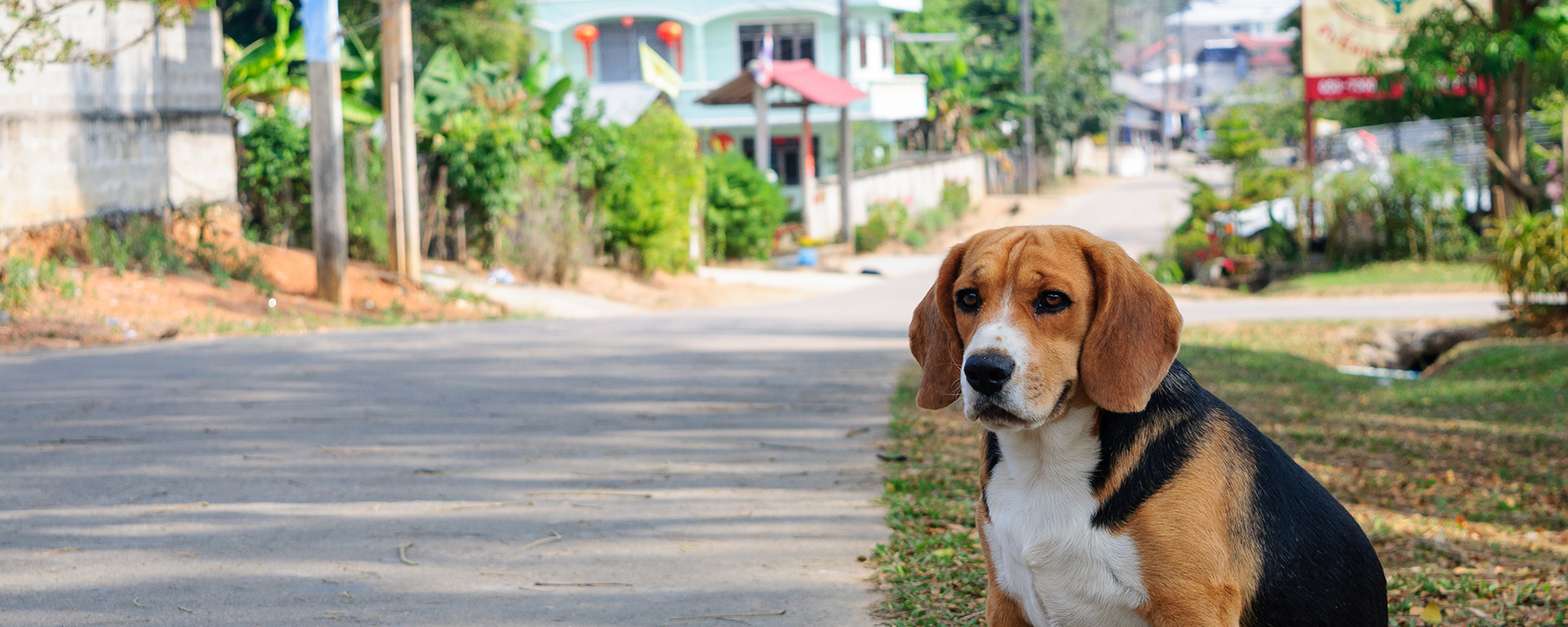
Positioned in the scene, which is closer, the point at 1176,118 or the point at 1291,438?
the point at 1291,438

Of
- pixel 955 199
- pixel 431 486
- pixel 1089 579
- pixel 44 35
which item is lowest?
pixel 431 486

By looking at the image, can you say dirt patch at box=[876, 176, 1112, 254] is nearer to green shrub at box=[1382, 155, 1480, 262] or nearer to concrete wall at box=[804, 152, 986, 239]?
concrete wall at box=[804, 152, 986, 239]

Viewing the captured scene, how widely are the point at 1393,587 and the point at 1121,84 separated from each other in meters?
90.5

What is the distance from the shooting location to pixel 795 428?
7.51m

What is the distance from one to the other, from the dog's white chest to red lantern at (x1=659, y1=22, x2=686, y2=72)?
34954mm

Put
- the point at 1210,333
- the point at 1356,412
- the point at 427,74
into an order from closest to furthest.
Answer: the point at 1356,412 < the point at 1210,333 < the point at 427,74

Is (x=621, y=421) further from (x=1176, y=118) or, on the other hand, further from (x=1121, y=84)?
(x=1176, y=118)

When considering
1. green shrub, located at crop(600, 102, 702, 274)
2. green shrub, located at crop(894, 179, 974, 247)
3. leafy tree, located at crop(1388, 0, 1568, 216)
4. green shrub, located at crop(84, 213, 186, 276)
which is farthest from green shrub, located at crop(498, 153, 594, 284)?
green shrub, located at crop(894, 179, 974, 247)

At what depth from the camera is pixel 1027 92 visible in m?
49.4

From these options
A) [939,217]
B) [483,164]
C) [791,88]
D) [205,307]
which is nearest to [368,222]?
[483,164]

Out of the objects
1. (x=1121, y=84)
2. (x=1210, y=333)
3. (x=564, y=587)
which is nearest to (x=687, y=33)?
(x=1210, y=333)

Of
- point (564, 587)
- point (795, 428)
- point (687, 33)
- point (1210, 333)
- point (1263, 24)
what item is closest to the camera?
point (564, 587)

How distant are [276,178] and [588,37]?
20986 mm

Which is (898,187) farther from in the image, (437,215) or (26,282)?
(26,282)
